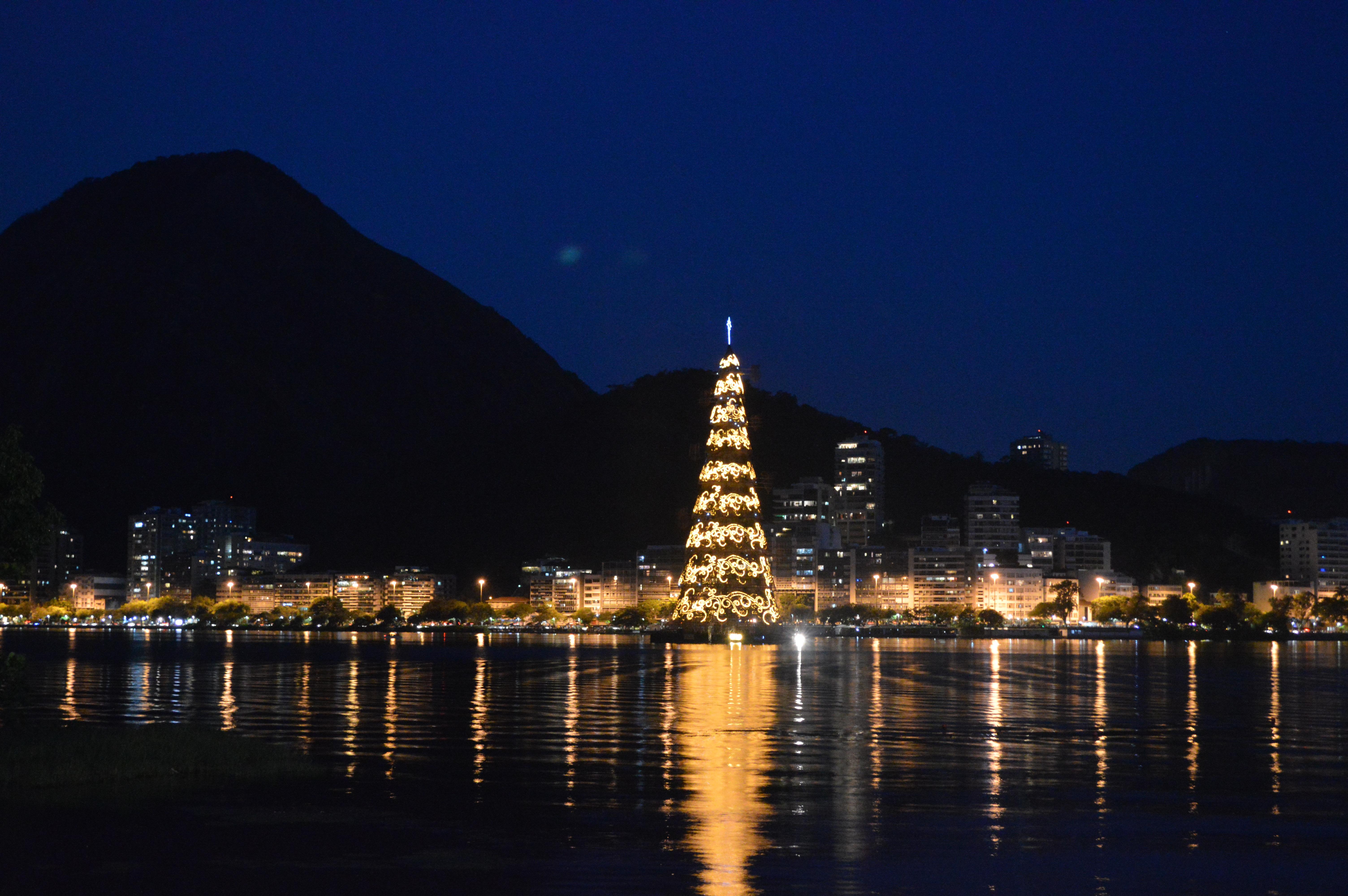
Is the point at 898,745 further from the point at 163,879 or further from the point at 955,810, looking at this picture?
the point at 163,879

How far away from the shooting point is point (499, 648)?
122 meters

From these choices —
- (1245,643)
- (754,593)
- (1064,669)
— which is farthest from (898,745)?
(1245,643)

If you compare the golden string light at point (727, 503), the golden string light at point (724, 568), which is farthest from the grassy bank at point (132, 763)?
the golden string light at point (724, 568)

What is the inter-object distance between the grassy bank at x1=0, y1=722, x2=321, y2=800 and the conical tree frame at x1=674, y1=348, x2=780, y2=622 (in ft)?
311

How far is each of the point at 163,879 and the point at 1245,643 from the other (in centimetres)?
16032

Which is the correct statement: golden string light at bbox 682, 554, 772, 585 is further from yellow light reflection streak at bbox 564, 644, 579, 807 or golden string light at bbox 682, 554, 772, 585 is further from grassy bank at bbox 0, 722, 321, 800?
grassy bank at bbox 0, 722, 321, 800

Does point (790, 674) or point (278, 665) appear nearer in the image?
point (790, 674)

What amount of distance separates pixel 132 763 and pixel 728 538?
98834 millimetres

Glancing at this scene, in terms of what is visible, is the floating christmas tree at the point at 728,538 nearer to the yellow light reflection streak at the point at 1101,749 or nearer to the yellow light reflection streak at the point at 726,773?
the yellow light reflection streak at the point at 1101,749

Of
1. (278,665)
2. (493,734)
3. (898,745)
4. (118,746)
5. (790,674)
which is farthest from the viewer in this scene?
(278,665)

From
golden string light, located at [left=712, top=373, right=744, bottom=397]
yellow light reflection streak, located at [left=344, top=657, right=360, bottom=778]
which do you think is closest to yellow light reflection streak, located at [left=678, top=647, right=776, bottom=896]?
yellow light reflection streak, located at [left=344, top=657, right=360, bottom=778]

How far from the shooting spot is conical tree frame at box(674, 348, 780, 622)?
123312 millimetres

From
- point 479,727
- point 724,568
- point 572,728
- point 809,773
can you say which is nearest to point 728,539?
point 724,568

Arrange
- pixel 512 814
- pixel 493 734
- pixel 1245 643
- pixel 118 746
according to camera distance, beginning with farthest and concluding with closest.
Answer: pixel 1245 643, pixel 493 734, pixel 118 746, pixel 512 814
